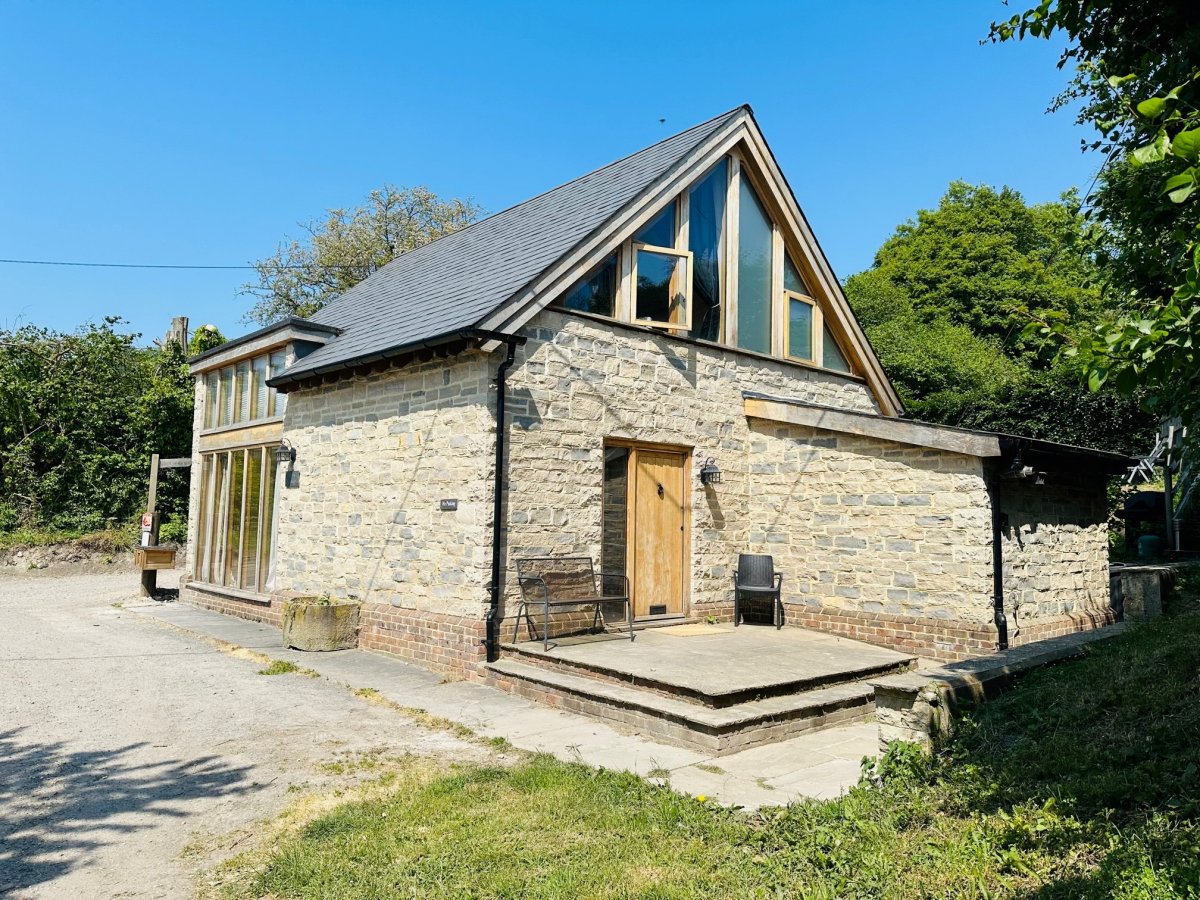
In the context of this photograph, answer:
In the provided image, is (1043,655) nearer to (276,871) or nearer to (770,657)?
(770,657)

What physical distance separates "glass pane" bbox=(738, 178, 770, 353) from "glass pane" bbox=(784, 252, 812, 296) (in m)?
0.44

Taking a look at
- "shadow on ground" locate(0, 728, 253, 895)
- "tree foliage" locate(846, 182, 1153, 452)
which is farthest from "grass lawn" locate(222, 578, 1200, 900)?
"tree foliage" locate(846, 182, 1153, 452)

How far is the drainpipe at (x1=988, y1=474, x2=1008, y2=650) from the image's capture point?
8.73m

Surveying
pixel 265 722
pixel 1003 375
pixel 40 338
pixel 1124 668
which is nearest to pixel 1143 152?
pixel 1124 668

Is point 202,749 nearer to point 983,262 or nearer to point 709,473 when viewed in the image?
point 709,473

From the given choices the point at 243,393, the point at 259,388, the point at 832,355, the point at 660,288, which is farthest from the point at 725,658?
the point at 243,393

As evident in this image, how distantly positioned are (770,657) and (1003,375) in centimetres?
1834

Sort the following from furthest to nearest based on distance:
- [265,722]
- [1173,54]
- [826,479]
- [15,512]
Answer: [15,512]
[826,479]
[265,722]
[1173,54]

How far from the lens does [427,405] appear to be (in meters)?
9.58

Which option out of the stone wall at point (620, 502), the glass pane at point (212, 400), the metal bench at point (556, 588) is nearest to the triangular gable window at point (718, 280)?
the stone wall at point (620, 502)

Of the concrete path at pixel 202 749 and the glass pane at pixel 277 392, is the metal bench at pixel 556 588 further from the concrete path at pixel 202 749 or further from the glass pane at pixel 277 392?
the glass pane at pixel 277 392

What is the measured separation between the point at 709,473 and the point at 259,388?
767cm

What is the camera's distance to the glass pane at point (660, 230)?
1067cm

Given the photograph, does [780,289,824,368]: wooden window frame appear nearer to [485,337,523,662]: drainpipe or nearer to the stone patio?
the stone patio
